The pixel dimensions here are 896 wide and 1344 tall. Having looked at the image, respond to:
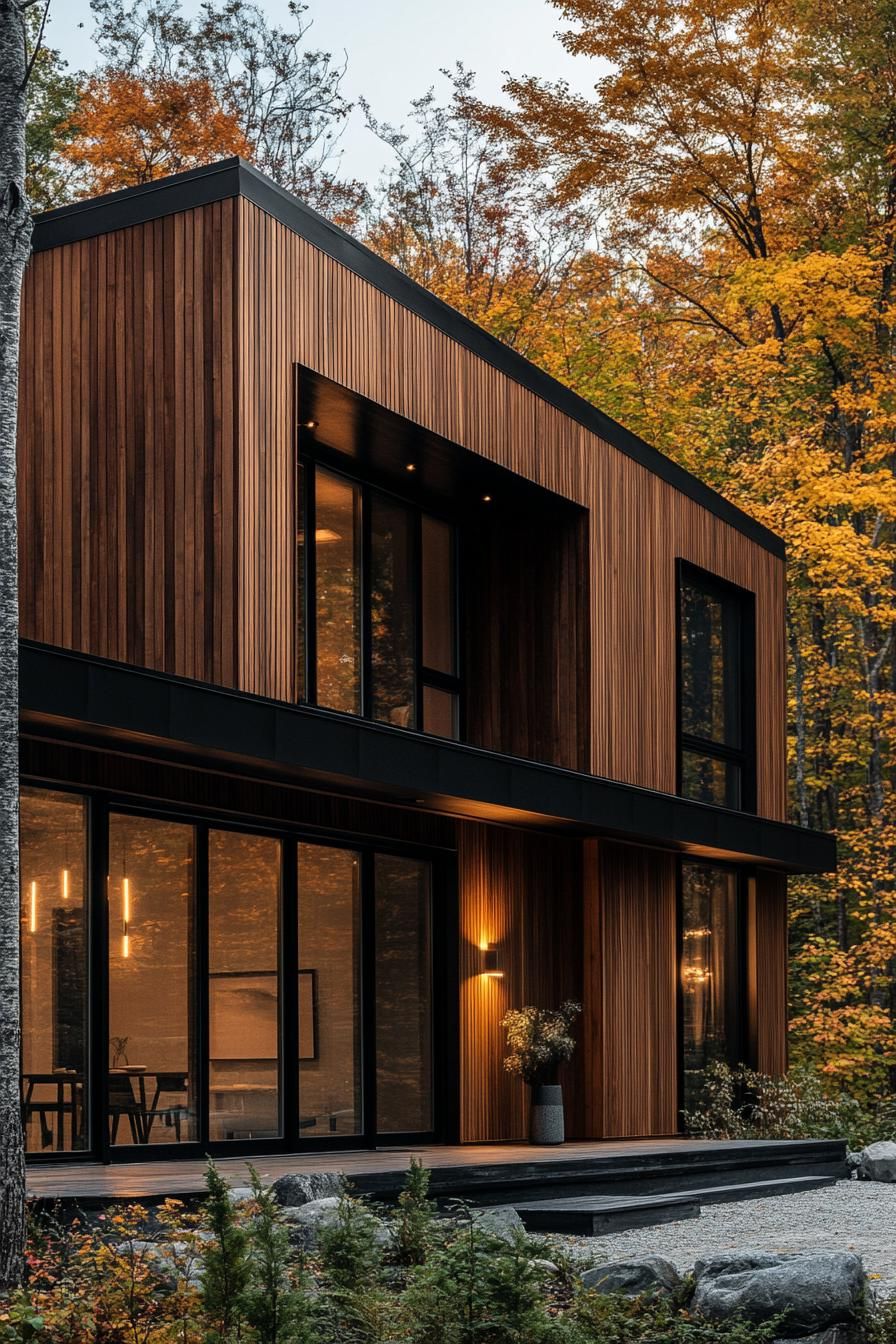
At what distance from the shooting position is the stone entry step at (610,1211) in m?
9.91

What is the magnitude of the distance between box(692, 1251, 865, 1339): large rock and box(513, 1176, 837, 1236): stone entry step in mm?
3625

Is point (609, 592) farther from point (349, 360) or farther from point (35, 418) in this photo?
point (35, 418)

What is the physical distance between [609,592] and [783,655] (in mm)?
4597

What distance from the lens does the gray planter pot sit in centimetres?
1290

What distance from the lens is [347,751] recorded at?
10.3 meters

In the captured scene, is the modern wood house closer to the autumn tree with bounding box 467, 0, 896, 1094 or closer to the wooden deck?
the wooden deck

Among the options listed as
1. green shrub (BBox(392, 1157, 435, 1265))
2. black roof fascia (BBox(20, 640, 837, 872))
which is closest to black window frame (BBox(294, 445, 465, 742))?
black roof fascia (BBox(20, 640, 837, 872))

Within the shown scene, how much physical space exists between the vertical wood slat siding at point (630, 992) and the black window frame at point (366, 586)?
1.85 m

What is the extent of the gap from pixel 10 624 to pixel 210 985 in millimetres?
4737

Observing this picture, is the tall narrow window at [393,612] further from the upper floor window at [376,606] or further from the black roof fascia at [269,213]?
the black roof fascia at [269,213]

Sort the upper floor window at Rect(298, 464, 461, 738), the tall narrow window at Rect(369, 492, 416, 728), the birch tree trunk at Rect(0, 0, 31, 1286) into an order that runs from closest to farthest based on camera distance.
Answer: the birch tree trunk at Rect(0, 0, 31, 1286)
the upper floor window at Rect(298, 464, 461, 738)
the tall narrow window at Rect(369, 492, 416, 728)

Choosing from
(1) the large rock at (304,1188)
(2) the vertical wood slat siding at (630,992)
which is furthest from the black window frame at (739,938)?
(1) the large rock at (304,1188)

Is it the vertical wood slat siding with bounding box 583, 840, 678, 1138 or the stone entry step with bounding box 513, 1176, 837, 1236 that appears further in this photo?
the vertical wood slat siding with bounding box 583, 840, 678, 1138

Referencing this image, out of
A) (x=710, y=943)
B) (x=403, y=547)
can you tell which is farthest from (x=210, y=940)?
(x=710, y=943)
